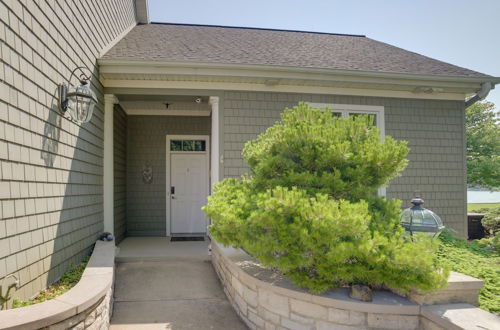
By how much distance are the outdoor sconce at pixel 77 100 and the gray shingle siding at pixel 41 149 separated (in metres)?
0.10

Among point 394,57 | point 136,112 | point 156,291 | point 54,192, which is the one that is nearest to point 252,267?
point 156,291

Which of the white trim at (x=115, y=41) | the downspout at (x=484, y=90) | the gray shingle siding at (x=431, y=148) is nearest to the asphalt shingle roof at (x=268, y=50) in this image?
the white trim at (x=115, y=41)

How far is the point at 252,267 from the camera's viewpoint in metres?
3.47

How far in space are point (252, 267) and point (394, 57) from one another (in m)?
5.35

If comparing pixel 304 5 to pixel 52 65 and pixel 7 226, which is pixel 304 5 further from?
pixel 7 226

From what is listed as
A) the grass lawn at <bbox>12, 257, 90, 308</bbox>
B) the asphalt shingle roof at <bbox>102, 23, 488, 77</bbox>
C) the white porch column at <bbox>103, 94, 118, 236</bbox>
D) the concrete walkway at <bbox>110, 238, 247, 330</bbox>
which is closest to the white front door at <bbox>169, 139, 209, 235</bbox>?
the concrete walkway at <bbox>110, 238, 247, 330</bbox>

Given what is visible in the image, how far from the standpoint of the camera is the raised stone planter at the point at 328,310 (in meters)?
2.51

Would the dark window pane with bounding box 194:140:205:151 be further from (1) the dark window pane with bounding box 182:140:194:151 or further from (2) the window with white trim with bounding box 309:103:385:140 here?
(2) the window with white trim with bounding box 309:103:385:140

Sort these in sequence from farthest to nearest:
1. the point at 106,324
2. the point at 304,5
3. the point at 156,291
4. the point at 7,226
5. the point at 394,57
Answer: the point at 304,5
the point at 394,57
the point at 156,291
the point at 106,324
the point at 7,226

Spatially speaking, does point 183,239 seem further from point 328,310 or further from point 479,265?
point 479,265

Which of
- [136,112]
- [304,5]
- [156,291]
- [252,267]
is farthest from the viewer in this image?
[304,5]

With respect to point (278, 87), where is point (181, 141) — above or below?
below

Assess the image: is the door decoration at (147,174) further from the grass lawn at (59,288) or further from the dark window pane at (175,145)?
the grass lawn at (59,288)

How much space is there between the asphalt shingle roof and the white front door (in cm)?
236
